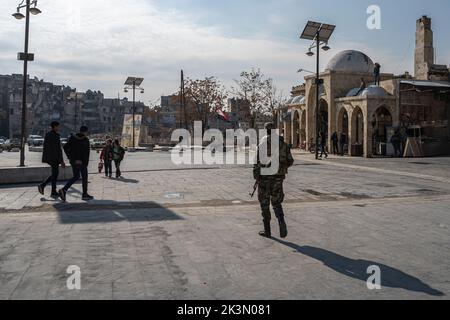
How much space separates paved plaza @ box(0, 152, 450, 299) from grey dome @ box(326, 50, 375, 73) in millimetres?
25110

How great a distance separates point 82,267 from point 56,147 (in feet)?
20.9

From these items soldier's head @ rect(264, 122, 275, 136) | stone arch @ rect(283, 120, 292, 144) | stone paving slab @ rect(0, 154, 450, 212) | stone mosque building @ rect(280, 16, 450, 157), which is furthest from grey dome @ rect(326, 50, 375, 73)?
soldier's head @ rect(264, 122, 275, 136)

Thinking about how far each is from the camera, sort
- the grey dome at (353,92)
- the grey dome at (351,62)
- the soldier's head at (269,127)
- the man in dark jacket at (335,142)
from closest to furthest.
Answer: the soldier's head at (269,127) → the man in dark jacket at (335,142) → the grey dome at (353,92) → the grey dome at (351,62)

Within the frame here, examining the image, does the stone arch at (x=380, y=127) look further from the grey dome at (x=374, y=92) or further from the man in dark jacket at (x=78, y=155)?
the man in dark jacket at (x=78, y=155)

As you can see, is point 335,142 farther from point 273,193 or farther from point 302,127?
point 273,193

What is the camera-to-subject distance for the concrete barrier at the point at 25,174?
1382 centimetres

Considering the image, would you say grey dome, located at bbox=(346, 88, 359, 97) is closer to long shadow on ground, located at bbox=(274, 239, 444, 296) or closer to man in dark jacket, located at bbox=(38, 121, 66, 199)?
man in dark jacket, located at bbox=(38, 121, 66, 199)

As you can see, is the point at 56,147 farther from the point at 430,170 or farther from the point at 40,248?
the point at 430,170

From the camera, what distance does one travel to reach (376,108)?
2847 cm

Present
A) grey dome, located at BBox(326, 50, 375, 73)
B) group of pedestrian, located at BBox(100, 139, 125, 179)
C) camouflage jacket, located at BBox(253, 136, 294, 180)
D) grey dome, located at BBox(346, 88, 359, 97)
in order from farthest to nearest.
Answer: grey dome, located at BBox(326, 50, 375, 73) → grey dome, located at BBox(346, 88, 359, 97) → group of pedestrian, located at BBox(100, 139, 125, 179) → camouflage jacket, located at BBox(253, 136, 294, 180)

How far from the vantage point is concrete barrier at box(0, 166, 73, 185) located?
13.8 meters

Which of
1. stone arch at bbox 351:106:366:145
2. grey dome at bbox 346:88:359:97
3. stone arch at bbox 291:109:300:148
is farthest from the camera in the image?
stone arch at bbox 291:109:300:148

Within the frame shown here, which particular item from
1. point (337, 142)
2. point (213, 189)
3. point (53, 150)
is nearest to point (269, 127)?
point (213, 189)

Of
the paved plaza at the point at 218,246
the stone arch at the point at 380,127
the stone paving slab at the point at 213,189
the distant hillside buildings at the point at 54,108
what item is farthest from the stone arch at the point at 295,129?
the distant hillside buildings at the point at 54,108
